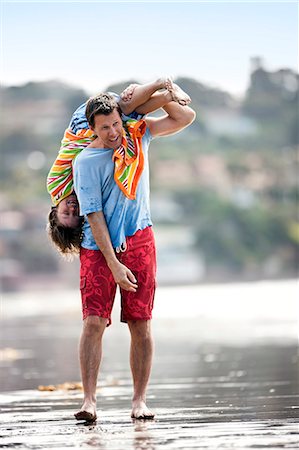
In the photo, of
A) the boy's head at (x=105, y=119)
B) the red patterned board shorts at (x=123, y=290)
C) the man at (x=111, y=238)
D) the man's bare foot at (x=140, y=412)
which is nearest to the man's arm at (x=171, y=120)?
the man at (x=111, y=238)

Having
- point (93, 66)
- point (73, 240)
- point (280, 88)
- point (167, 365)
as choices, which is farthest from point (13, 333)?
point (280, 88)

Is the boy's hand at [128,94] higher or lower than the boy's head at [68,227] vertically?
higher

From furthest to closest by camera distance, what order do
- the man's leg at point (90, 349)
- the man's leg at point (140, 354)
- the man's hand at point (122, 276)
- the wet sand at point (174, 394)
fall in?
the man's leg at point (140, 354) < the man's leg at point (90, 349) < the man's hand at point (122, 276) < the wet sand at point (174, 394)

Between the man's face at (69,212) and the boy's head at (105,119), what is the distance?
13.5 inches

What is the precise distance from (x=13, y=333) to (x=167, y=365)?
20.6 ft

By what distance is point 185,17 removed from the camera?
91.1 m

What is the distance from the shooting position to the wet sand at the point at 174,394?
17.0 ft

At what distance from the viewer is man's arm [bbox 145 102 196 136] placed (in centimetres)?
613

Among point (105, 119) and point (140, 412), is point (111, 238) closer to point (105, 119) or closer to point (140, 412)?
point (105, 119)

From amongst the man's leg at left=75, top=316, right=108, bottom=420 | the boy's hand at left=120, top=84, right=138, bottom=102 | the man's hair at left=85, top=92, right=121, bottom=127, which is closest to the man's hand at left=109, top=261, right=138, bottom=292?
the man's leg at left=75, top=316, right=108, bottom=420

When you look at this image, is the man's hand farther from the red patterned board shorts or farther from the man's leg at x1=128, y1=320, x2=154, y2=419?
the man's leg at x1=128, y1=320, x2=154, y2=419

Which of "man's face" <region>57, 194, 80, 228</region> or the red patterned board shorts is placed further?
"man's face" <region>57, 194, 80, 228</region>

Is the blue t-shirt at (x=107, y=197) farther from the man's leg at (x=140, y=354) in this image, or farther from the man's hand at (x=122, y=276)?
the man's leg at (x=140, y=354)

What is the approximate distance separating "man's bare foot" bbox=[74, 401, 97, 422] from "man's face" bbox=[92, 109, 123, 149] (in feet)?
3.66
